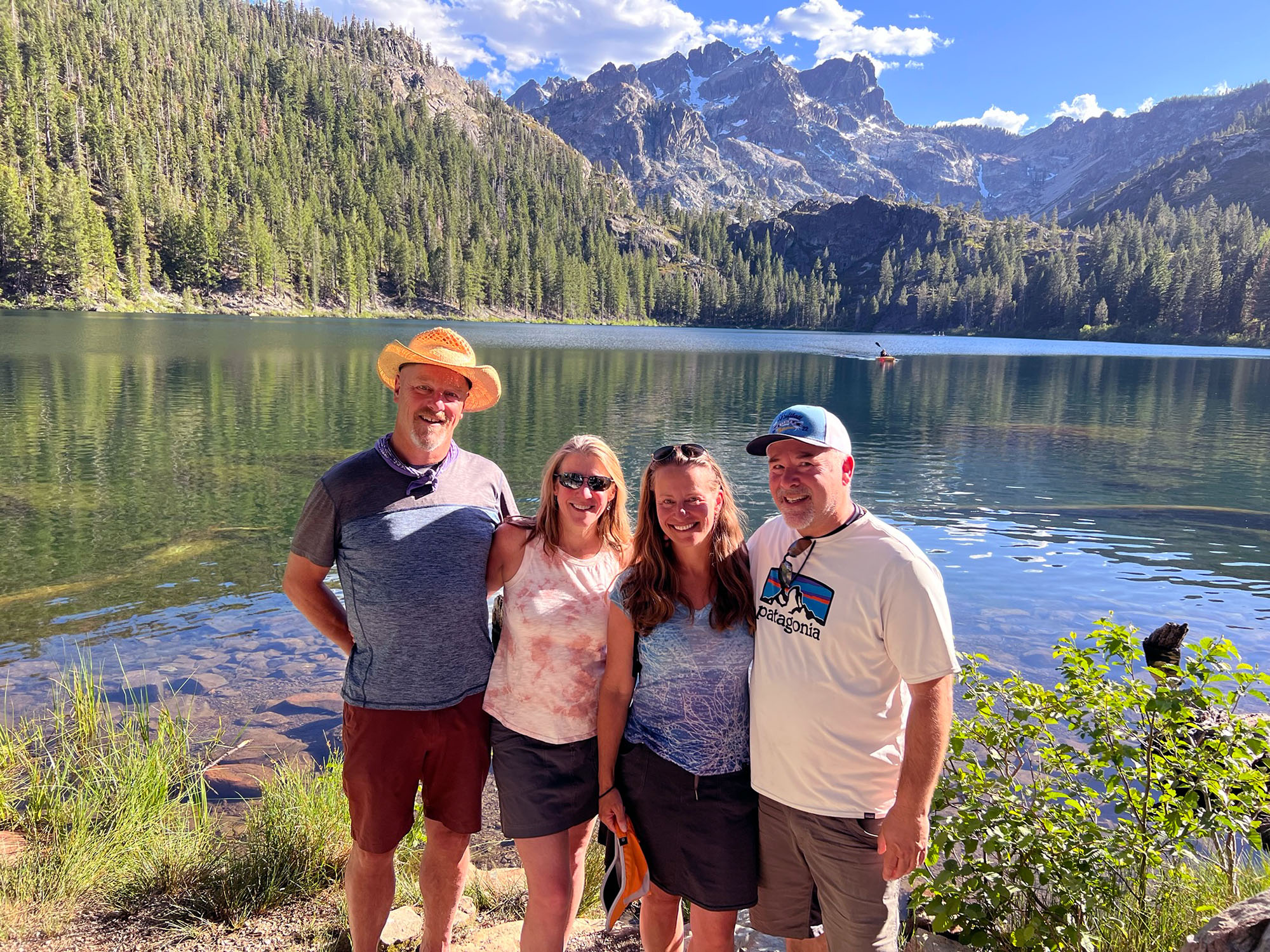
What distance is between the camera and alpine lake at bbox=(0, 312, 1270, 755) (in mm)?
9906

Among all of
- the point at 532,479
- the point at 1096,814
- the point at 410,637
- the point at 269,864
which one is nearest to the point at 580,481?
the point at 410,637

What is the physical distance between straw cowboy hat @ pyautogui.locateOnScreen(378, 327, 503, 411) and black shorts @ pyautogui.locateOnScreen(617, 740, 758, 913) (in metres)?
1.80

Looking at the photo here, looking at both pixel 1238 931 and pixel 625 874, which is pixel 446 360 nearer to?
pixel 625 874

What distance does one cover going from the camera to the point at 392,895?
131 inches

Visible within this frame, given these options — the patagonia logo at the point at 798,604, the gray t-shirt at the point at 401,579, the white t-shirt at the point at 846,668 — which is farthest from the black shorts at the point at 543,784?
the patagonia logo at the point at 798,604

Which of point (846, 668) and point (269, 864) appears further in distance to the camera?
point (269, 864)

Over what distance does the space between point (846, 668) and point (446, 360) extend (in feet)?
7.12

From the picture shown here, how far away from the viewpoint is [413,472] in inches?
134

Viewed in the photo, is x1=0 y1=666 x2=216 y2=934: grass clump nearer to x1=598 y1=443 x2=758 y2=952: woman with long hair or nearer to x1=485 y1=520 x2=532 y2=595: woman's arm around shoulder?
x1=485 y1=520 x2=532 y2=595: woman's arm around shoulder

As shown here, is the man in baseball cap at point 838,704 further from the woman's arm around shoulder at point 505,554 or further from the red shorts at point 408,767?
the red shorts at point 408,767

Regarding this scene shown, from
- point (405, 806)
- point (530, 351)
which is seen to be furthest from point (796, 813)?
point (530, 351)

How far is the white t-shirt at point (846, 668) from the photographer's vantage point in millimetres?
2625

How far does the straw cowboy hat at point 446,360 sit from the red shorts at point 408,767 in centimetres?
142

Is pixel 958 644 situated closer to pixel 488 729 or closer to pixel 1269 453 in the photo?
pixel 488 729
